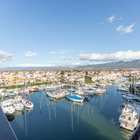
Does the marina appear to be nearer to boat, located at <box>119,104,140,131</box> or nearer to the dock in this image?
boat, located at <box>119,104,140,131</box>

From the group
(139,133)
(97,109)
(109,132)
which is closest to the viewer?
(139,133)

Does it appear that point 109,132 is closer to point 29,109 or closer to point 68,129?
point 68,129

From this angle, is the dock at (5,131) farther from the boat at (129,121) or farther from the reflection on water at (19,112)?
the reflection on water at (19,112)

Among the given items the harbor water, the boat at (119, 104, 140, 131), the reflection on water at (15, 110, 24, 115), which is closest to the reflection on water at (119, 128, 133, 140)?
the harbor water

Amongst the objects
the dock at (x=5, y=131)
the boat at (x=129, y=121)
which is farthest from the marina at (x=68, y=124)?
the dock at (x=5, y=131)

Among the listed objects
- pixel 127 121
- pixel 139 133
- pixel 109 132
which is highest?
pixel 139 133

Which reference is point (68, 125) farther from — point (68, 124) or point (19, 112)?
point (19, 112)

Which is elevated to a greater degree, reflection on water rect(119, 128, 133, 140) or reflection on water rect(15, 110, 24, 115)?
reflection on water rect(15, 110, 24, 115)

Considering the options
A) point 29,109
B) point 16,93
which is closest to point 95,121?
point 29,109

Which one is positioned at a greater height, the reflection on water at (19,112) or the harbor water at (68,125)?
the reflection on water at (19,112)

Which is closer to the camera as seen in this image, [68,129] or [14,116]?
[68,129]

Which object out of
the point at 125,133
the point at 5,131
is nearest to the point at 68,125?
the point at 125,133

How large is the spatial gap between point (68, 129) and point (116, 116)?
6.02 m

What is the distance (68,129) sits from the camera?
10586 millimetres
